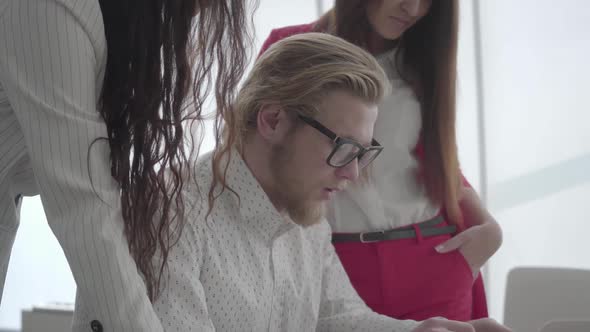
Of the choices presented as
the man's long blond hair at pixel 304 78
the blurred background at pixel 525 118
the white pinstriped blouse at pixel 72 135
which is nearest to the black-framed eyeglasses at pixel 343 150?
the man's long blond hair at pixel 304 78

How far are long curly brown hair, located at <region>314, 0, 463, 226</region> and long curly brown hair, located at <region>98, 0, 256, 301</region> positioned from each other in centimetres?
72

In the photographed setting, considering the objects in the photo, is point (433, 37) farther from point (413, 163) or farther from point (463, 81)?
point (463, 81)

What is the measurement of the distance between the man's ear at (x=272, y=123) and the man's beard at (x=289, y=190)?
2 centimetres

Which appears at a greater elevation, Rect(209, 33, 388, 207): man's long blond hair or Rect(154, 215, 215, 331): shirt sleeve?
Rect(209, 33, 388, 207): man's long blond hair

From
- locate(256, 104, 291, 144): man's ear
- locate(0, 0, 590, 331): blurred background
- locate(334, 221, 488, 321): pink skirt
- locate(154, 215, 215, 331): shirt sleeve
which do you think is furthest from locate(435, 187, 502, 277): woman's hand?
locate(0, 0, 590, 331): blurred background

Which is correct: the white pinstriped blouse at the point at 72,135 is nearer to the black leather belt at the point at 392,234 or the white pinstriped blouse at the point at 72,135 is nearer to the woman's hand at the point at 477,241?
the black leather belt at the point at 392,234

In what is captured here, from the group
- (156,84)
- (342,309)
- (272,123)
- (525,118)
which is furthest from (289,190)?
(525,118)

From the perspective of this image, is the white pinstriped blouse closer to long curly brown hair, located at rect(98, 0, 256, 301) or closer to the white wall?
long curly brown hair, located at rect(98, 0, 256, 301)

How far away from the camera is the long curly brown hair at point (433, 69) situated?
6.11ft

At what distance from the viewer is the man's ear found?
4.92 ft

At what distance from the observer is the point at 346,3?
6.01ft

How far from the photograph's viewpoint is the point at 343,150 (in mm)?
1455

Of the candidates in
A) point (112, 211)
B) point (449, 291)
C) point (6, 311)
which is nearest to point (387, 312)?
point (449, 291)

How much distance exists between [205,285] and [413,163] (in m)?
0.71
